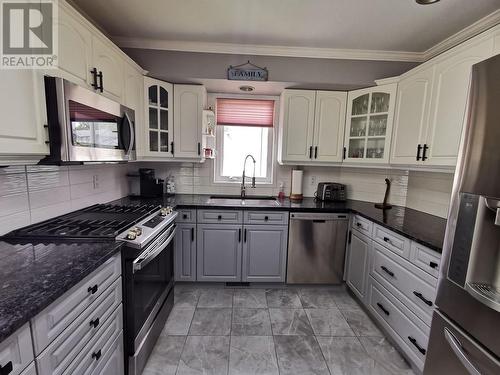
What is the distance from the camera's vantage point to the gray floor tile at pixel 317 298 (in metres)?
2.31

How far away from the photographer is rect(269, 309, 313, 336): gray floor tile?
1949 millimetres

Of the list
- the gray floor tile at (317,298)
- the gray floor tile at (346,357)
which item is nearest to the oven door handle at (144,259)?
the gray floor tile at (346,357)

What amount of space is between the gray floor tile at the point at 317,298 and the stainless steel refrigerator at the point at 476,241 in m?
1.26

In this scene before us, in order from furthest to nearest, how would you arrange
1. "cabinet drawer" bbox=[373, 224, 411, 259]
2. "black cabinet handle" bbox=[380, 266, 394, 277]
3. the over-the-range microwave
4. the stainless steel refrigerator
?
"black cabinet handle" bbox=[380, 266, 394, 277]
"cabinet drawer" bbox=[373, 224, 411, 259]
the over-the-range microwave
the stainless steel refrigerator

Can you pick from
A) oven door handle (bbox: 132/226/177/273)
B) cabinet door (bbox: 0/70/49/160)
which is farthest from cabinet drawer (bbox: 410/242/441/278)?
cabinet door (bbox: 0/70/49/160)

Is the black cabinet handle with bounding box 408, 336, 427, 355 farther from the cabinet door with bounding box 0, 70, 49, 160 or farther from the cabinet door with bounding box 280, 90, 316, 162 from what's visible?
the cabinet door with bounding box 0, 70, 49, 160

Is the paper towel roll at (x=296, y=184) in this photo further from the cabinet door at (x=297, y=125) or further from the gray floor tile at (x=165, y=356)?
the gray floor tile at (x=165, y=356)

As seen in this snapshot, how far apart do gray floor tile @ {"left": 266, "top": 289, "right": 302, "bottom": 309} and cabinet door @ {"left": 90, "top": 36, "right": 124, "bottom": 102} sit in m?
2.29

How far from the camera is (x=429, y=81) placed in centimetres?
188

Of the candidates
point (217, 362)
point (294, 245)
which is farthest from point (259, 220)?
point (217, 362)

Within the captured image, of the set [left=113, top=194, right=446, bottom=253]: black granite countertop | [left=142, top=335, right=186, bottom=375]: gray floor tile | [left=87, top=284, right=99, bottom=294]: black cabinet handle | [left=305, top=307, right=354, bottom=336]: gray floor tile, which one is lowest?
[left=142, top=335, right=186, bottom=375]: gray floor tile

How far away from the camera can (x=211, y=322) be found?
2.03 meters

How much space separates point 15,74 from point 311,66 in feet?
7.52

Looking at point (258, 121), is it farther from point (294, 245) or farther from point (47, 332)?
point (47, 332)
